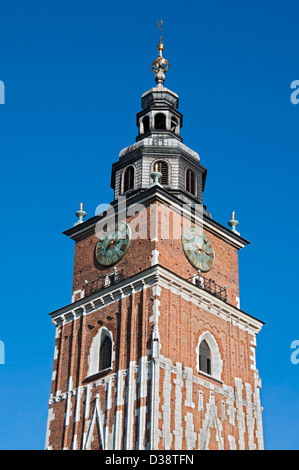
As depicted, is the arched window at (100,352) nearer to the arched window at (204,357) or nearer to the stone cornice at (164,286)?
the stone cornice at (164,286)

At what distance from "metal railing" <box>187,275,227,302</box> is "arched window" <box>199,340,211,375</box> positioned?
2.56m

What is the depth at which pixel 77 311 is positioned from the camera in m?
44.4

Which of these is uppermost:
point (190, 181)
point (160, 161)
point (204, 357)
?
point (160, 161)

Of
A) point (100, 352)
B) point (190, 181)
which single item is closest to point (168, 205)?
point (190, 181)

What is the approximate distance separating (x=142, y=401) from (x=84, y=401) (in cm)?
394

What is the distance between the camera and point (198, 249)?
147 ft

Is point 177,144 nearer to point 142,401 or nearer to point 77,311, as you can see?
point 77,311

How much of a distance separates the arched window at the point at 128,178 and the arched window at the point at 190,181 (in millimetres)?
2813

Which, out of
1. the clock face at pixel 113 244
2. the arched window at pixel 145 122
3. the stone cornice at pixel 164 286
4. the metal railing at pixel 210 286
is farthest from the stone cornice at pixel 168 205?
the arched window at pixel 145 122

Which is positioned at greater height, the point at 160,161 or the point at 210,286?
the point at 160,161

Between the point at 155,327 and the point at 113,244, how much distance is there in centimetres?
624

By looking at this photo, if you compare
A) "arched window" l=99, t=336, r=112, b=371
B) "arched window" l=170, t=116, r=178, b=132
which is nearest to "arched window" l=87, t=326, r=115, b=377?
"arched window" l=99, t=336, r=112, b=371

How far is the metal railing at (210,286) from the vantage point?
43688mm

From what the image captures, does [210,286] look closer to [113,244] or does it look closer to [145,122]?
[113,244]
